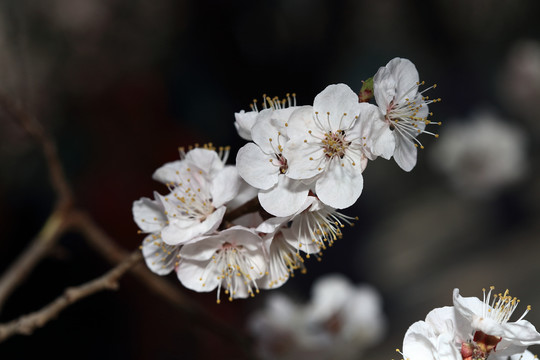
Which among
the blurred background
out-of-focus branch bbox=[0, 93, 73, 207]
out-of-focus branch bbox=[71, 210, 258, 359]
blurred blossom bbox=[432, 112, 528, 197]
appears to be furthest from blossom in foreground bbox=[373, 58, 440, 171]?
blurred blossom bbox=[432, 112, 528, 197]

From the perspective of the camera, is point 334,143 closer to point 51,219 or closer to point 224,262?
point 224,262

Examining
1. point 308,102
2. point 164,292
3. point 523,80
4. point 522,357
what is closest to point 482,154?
point 523,80

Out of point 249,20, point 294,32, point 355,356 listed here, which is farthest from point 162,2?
point 355,356

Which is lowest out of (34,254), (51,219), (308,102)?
(34,254)

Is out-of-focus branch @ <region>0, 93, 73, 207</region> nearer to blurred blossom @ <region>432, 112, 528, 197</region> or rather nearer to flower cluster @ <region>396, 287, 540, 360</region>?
flower cluster @ <region>396, 287, 540, 360</region>

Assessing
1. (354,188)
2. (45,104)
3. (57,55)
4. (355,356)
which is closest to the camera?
(354,188)

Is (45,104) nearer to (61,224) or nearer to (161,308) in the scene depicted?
(161,308)
